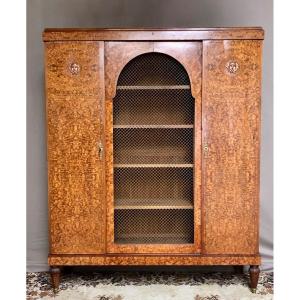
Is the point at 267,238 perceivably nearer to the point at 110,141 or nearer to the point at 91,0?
the point at 110,141

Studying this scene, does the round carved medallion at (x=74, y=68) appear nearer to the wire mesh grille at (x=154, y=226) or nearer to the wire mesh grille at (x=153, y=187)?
the wire mesh grille at (x=153, y=187)

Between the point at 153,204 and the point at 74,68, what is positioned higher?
the point at 74,68

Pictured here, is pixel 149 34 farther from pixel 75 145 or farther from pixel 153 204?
pixel 153 204

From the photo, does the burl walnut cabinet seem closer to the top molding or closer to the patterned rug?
the top molding

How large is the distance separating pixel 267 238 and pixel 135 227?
101 centimetres

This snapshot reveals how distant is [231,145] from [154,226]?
2.27 ft

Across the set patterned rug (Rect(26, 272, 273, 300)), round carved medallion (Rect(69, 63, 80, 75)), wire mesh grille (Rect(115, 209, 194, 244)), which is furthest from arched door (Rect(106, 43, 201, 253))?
patterned rug (Rect(26, 272, 273, 300))

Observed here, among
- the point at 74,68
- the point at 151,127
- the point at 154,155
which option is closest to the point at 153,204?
the point at 154,155

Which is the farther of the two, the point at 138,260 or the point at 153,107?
the point at 153,107

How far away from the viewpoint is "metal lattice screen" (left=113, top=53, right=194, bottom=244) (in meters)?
2.56

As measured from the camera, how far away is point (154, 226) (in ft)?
8.67

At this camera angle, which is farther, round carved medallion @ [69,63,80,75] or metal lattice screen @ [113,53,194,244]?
metal lattice screen @ [113,53,194,244]
